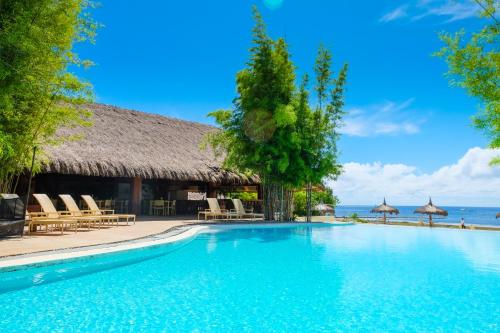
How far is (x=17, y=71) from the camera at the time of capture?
5.27 m

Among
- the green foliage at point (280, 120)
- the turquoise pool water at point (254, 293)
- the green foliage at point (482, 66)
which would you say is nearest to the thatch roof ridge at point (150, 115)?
the green foliage at point (280, 120)

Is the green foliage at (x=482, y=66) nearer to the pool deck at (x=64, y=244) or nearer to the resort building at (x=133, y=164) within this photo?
the pool deck at (x=64, y=244)

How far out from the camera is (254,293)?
169 inches

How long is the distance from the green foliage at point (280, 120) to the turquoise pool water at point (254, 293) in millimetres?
5583

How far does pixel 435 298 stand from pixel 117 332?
340cm

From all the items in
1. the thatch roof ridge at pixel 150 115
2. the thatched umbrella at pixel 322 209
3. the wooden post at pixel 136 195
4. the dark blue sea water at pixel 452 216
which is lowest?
the dark blue sea water at pixel 452 216

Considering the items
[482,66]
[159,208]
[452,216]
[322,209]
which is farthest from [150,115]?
[452,216]

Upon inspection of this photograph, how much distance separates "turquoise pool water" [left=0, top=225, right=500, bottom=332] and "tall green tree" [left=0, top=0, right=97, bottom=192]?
8.65 feet

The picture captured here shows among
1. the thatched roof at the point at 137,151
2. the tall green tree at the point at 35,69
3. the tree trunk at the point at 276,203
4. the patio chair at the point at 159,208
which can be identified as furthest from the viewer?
the patio chair at the point at 159,208

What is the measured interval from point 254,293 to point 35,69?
15.5 feet

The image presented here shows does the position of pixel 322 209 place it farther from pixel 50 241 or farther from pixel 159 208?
pixel 50 241

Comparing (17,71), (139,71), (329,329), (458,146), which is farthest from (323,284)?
(458,146)

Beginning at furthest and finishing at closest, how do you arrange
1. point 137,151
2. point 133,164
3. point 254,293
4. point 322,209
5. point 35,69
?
1. point 322,209
2. point 137,151
3. point 133,164
4. point 35,69
5. point 254,293

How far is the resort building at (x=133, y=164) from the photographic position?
12.3 metres
